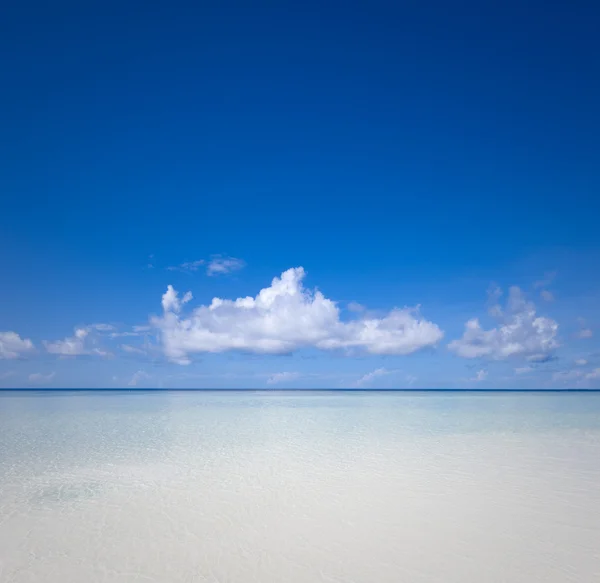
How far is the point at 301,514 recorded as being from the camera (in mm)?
7852

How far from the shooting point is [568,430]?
21.0 meters

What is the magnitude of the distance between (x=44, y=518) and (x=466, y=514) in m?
7.56

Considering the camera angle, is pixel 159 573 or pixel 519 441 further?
pixel 519 441

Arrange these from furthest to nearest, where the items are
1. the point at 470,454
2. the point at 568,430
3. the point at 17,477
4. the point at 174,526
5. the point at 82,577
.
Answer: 1. the point at 568,430
2. the point at 470,454
3. the point at 17,477
4. the point at 174,526
5. the point at 82,577

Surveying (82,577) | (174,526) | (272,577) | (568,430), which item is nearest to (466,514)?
(272,577)

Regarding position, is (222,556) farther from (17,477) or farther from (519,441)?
(519,441)

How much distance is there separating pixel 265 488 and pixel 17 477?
6441mm

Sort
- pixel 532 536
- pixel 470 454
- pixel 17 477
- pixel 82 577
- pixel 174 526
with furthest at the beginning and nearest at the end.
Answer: pixel 470 454
pixel 17 477
pixel 174 526
pixel 532 536
pixel 82 577

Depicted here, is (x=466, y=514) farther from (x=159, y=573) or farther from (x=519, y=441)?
(x=519, y=441)

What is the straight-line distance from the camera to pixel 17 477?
10.8m

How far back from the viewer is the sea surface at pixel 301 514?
573cm

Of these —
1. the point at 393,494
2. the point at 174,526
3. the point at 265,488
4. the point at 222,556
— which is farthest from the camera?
the point at 265,488

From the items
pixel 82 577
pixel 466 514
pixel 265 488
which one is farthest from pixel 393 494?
pixel 82 577

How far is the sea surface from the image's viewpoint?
5.73m
